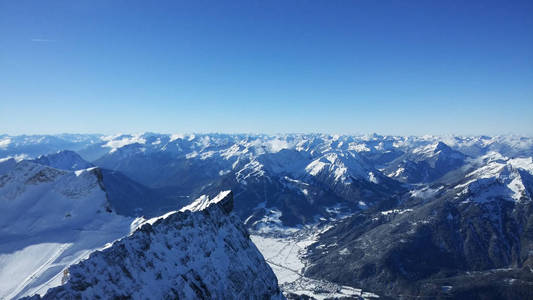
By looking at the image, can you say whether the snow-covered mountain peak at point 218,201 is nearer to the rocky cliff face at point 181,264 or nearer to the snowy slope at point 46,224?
the rocky cliff face at point 181,264

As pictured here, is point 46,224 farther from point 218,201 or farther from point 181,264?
point 218,201

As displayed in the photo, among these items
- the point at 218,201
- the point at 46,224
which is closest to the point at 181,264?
the point at 218,201

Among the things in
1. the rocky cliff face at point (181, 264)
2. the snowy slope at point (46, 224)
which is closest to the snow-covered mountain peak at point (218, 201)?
the rocky cliff face at point (181, 264)

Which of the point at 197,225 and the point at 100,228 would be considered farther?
the point at 197,225

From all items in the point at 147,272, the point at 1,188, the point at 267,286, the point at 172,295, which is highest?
the point at 1,188

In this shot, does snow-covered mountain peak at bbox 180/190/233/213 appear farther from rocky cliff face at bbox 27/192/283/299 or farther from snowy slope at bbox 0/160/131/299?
snowy slope at bbox 0/160/131/299

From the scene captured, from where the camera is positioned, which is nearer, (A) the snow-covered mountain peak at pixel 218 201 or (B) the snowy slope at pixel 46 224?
(B) the snowy slope at pixel 46 224

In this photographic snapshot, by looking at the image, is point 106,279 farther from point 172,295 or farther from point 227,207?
point 227,207

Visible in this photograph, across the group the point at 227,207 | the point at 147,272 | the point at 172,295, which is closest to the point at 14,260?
the point at 147,272
